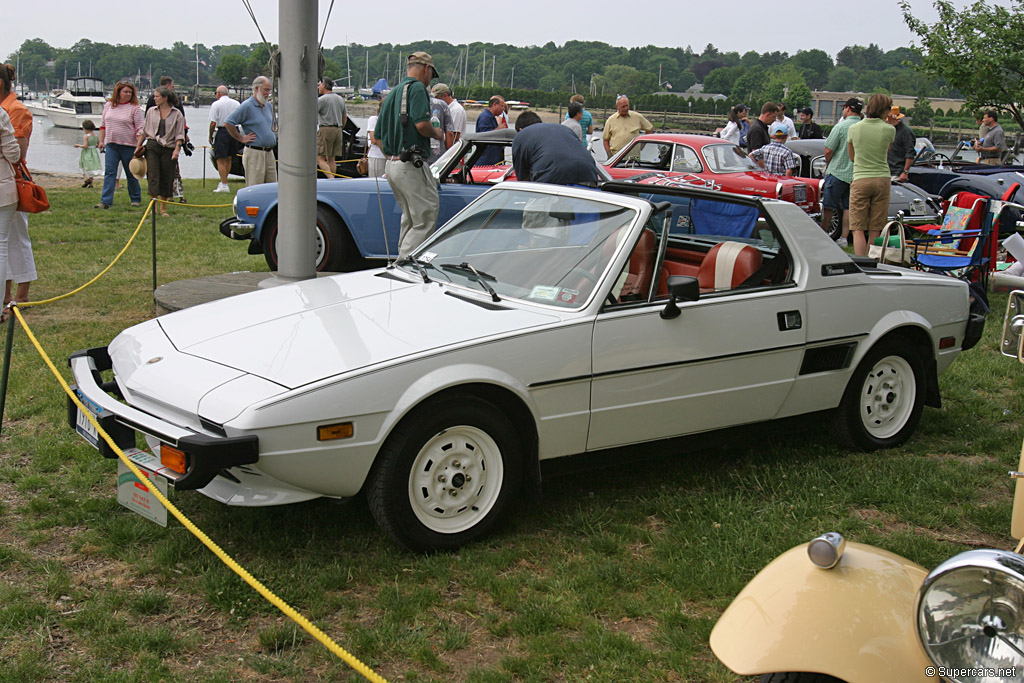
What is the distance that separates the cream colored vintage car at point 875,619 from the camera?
74.6 inches

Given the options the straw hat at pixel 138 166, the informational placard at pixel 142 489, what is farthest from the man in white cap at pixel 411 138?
the straw hat at pixel 138 166

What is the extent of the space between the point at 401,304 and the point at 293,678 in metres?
1.78

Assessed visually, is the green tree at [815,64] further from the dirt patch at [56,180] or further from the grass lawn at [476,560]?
the grass lawn at [476,560]

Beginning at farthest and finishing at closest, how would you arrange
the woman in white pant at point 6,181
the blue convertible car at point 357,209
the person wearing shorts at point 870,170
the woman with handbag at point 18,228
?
the person wearing shorts at point 870,170, the blue convertible car at point 357,209, the woman with handbag at point 18,228, the woman in white pant at point 6,181

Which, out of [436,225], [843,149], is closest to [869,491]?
[436,225]

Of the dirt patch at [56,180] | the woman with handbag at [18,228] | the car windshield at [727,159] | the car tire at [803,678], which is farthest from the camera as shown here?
the dirt patch at [56,180]

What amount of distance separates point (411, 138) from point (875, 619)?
6.06 metres

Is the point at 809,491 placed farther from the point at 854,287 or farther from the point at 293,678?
the point at 293,678

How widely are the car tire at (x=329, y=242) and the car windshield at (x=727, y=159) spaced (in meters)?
5.58

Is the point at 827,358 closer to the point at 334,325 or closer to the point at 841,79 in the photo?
the point at 334,325

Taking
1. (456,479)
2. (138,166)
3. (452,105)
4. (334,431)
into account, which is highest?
(452,105)

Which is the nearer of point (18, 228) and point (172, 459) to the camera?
point (172, 459)

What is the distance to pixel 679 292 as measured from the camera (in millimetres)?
4230

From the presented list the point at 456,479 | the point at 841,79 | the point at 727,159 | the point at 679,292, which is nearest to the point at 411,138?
the point at 679,292
